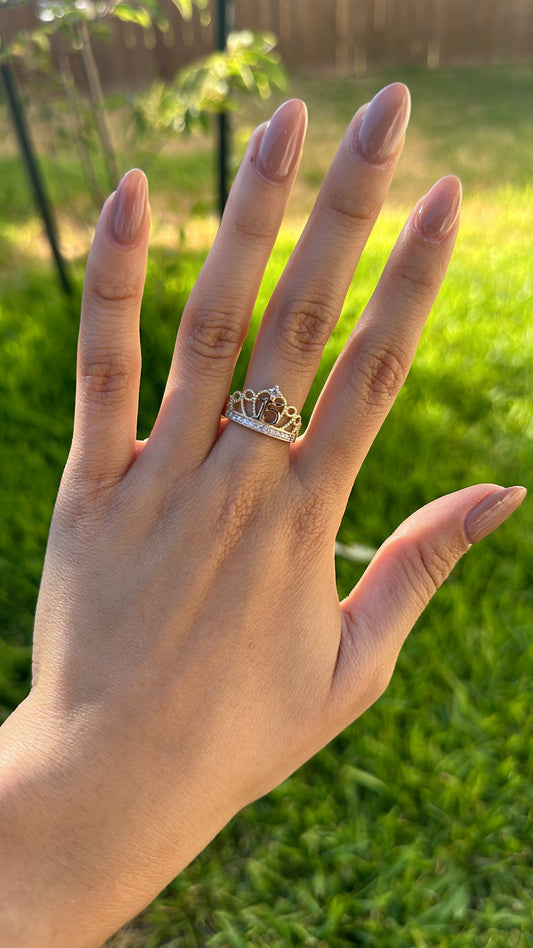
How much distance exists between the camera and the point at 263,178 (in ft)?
4.14

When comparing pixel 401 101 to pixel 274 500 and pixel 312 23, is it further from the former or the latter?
pixel 312 23

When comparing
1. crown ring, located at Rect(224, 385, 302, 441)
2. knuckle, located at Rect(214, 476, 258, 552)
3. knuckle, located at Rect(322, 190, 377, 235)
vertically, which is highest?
knuckle, located at Rect(322, 190, 377, 235)

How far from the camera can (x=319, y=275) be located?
1342 mm

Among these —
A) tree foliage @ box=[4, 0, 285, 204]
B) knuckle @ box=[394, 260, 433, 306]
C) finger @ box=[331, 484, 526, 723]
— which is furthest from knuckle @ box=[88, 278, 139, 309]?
tree foliage @ box=[4, 0, 285, 204]

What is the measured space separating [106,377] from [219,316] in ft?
0.82

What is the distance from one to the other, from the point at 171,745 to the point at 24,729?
26cm

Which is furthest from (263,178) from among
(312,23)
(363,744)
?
(312,23)

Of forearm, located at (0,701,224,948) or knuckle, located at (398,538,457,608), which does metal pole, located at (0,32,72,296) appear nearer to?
knuckle, located at (398,538,457,608)

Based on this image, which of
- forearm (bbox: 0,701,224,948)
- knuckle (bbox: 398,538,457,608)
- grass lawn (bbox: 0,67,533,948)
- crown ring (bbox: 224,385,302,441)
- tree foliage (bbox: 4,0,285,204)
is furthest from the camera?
tree foliage (bbox: 4,0,285,204)

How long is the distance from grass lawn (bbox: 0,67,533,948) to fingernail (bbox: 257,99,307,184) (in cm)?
135

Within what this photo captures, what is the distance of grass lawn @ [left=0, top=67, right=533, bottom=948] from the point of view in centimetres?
159

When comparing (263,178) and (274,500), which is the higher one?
(263,178)

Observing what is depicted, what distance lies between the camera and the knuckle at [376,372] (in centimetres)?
138

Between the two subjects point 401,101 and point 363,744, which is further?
point 363,744
